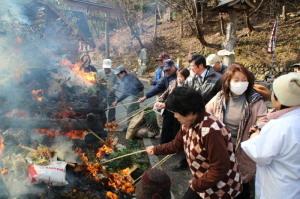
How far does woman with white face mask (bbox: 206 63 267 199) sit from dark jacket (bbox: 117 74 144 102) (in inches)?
211

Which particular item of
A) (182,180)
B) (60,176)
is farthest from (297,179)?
(182,180)

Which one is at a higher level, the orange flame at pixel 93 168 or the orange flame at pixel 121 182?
the orange flame at pixel 93 168

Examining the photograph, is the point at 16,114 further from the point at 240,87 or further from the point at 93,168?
the point at 240,87

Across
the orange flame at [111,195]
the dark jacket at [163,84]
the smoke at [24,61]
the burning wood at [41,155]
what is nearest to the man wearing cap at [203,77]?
the dark jacket at [163,84]

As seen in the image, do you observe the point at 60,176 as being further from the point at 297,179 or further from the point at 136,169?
the point at 297,179

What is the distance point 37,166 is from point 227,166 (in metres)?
3.06

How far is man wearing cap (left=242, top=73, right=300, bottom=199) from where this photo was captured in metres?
2.89

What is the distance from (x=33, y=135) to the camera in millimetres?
6379

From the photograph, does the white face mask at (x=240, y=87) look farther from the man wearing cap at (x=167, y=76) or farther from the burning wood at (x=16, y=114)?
the burning wood at (x=16, y=114)

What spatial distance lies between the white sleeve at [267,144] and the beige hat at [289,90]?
24cm

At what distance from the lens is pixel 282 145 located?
114 inches

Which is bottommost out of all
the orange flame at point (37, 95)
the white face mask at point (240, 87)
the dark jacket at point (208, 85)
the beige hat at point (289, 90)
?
the orange flame at point (37, 95)

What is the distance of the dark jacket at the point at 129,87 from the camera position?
9805 mm

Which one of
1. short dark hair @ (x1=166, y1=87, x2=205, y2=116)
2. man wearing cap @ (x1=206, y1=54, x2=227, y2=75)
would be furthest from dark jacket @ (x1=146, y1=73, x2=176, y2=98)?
short dark hair @ (x1=166, y1=87, x2=205, y2=116)
